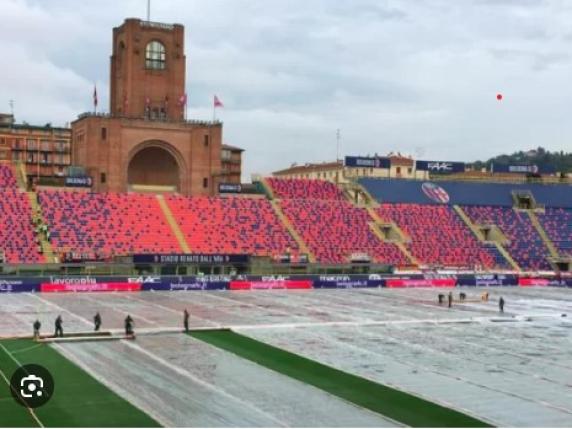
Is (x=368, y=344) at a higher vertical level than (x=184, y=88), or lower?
lower

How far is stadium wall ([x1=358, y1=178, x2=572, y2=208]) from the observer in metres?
103

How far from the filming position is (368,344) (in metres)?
40.9

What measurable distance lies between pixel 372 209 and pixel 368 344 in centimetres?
5739

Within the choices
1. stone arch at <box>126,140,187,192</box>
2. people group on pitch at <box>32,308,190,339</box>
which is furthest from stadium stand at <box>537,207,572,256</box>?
people group on pitch at <box>32,308,190,339</box>

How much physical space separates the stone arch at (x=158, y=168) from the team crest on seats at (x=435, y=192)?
106 ft

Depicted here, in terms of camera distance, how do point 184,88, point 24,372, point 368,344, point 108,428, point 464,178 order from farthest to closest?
point 464,178 → point 184,88 → point 368,344 → point 24,372 → point 108,428

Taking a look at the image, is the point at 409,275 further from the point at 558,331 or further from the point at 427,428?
the point at 427,428

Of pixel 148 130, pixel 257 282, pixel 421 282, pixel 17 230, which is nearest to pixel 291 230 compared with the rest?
pixel 257 282

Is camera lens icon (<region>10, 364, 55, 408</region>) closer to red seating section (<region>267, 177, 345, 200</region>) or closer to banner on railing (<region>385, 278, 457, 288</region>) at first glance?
banner on railing (<region>385, 278, 457, 288</region>)

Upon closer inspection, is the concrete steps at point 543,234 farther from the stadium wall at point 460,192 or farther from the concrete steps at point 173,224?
the concrete steps at point 173,224

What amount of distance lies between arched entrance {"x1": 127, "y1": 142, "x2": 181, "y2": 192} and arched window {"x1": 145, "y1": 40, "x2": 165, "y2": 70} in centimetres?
962

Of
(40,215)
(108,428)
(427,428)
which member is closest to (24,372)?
(108,428)

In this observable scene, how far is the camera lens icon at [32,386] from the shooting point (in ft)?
86.8

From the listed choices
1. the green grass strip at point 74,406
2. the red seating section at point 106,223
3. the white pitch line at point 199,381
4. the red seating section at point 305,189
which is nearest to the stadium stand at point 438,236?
the red seating section at point 305,189
